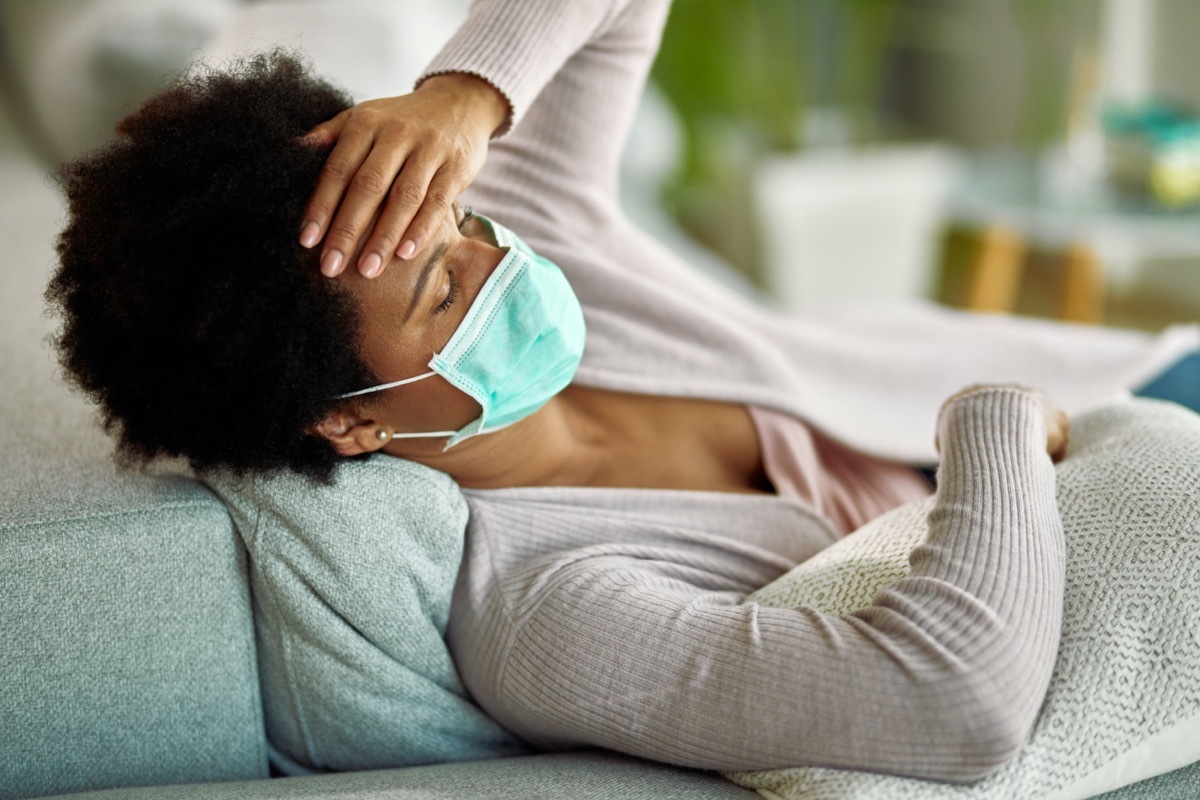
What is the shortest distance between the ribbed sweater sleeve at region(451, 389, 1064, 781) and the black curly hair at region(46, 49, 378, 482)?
250 millimetres

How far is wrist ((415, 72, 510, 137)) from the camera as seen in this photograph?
3.67ft

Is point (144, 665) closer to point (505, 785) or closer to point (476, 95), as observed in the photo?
point (505, 785)

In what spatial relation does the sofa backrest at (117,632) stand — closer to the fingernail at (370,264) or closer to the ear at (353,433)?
the ear at (353,433)

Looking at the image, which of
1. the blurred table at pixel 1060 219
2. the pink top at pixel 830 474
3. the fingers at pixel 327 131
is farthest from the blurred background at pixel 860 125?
the pink top at pixel 830 474

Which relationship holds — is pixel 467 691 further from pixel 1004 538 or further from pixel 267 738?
pixel 1004 538

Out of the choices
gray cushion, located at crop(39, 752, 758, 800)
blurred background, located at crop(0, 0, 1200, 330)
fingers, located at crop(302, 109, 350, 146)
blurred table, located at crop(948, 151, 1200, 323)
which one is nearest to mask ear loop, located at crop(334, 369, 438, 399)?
fingers, located at crop(302, 109, 350, 146)

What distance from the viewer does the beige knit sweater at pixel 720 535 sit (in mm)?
900

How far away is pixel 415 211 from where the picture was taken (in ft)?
3.30

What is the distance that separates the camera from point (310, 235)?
3.11 ft

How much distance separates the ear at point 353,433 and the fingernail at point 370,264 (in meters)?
0.15

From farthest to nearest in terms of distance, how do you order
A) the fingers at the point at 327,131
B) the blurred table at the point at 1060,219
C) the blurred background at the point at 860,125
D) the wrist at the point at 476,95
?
1. the blurred table at the point at 1060,219
2. the blurred background at the point at 860,125
3. the wrist at the point at 476,95
4. the fingers at the point at 327,131

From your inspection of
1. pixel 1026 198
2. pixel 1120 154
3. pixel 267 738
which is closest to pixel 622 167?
pixel 1026 198

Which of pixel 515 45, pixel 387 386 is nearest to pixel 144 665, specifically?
pixel 387 386

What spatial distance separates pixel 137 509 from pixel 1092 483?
0.89 meters
